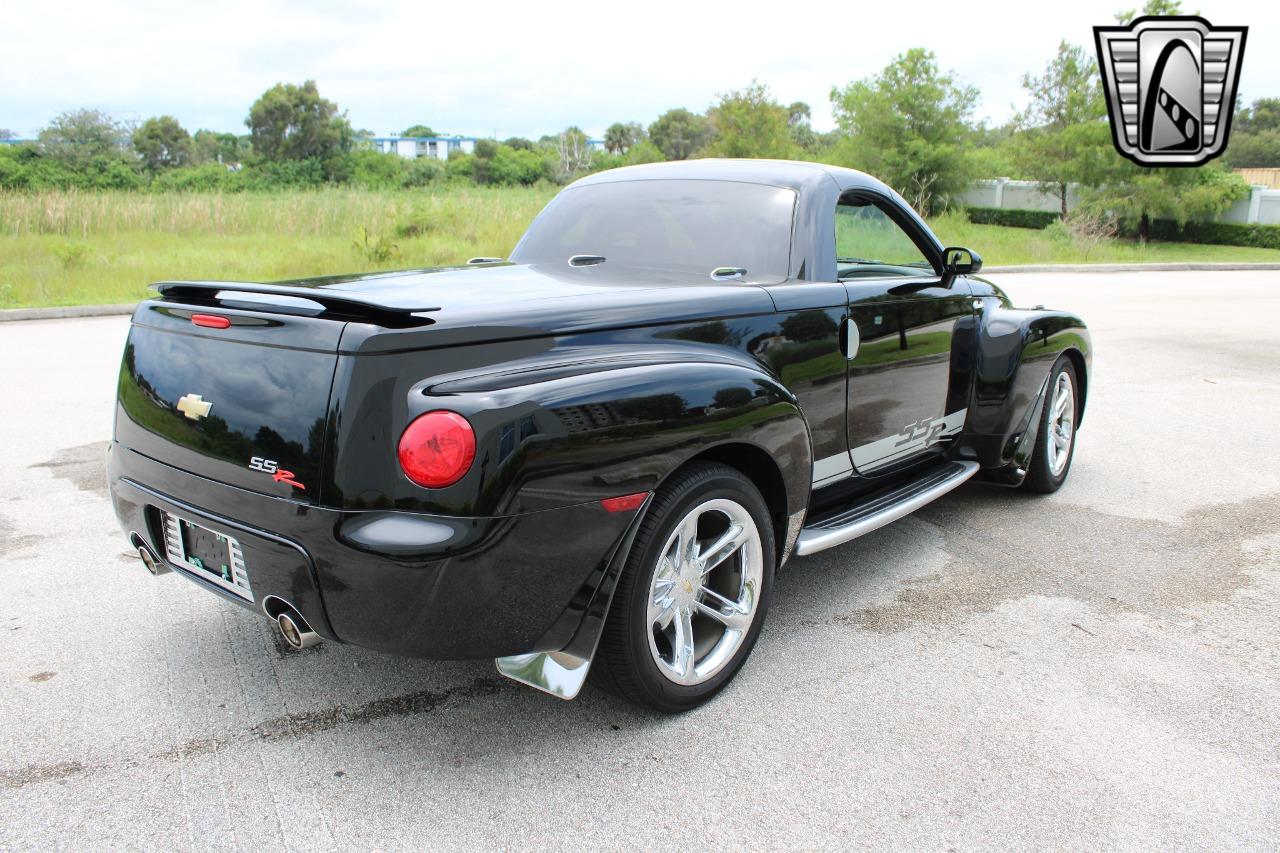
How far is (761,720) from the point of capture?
279cm

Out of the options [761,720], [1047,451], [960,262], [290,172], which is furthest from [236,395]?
[290,172]

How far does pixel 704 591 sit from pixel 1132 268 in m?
24.3

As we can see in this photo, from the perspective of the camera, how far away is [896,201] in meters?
4.16

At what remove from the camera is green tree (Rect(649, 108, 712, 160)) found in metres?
75.7

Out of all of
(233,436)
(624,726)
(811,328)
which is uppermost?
(811,328)

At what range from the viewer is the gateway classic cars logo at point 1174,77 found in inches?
658

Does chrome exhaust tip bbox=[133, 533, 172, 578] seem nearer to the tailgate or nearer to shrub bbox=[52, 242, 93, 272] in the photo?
the tailgate

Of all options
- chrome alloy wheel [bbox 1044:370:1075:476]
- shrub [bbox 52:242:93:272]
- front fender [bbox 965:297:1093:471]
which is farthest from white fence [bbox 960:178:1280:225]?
front fender [bbox 965:297:1093:471]

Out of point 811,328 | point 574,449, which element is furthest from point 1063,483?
point 574,449

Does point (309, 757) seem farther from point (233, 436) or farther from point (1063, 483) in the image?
point (1063, 483)

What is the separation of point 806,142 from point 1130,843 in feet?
251

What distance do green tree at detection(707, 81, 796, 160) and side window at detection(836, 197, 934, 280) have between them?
31881mm

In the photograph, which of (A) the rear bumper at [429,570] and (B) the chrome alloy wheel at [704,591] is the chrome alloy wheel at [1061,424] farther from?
(A) the rear bumper at [429,570]

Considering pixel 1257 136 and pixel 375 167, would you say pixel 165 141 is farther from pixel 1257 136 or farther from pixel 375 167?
pixel 1257 136
